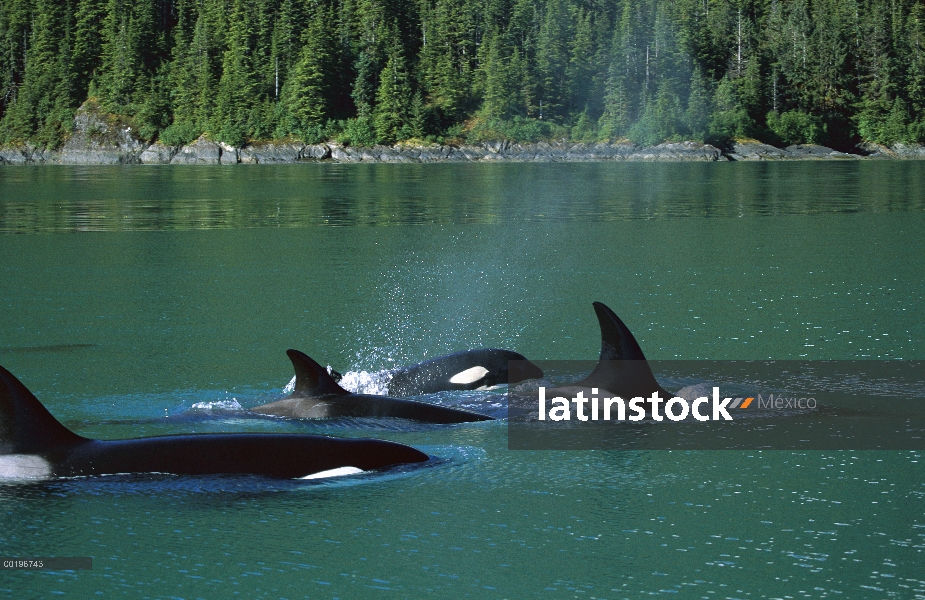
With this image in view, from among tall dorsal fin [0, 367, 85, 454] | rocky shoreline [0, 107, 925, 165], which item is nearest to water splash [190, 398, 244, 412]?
tall dorsal fin [0, 367, 85, 454]

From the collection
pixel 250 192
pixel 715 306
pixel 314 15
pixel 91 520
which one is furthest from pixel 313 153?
pixel 91 520

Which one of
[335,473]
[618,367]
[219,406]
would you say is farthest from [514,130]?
[335,473]

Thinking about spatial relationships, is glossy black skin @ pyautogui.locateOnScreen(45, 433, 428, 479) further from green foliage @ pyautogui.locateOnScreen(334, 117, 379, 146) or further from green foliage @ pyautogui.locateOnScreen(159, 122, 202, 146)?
green foliage @ pyautogui.locateOnScreen(159, 122, 202, 146)

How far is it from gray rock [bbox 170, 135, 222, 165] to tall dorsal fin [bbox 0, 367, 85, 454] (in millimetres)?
121518

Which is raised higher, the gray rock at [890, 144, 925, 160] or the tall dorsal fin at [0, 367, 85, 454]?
the gray rock at [890, 144, 925, 160]

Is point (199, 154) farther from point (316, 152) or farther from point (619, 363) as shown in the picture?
point (619, 363)

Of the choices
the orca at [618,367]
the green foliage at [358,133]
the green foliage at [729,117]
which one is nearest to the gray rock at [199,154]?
the green foliage at [358,133]

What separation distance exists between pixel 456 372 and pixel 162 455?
4363 mm

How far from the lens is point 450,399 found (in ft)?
38.2

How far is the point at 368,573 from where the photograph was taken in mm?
6980

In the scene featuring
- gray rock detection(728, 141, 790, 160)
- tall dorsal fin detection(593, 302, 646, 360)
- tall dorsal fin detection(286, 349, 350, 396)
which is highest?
gray rock detection(728, 141, 790, 160)

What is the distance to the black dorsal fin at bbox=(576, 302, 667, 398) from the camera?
34.1ft

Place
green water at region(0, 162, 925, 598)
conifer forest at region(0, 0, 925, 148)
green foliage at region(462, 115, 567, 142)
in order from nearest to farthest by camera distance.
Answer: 1. green water at region(0, 162, 925, 598)
2. green foliage at region(462, 115, 567, 142)
3. conifer forest at region(0, 0, 925, 148)

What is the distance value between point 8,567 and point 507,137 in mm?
125057
